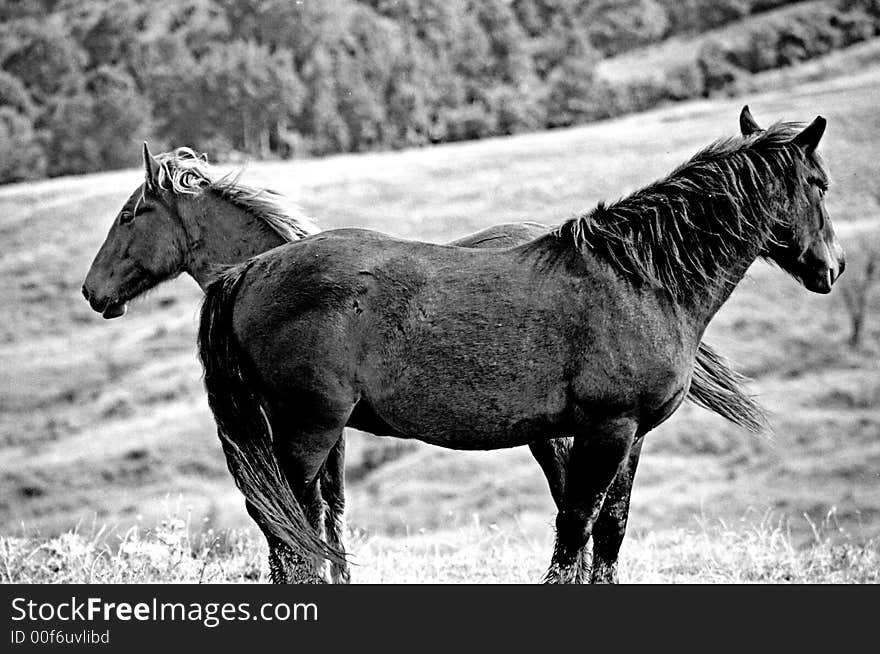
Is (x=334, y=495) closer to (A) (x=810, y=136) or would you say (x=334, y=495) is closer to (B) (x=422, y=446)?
(A) (x=810, y=136)

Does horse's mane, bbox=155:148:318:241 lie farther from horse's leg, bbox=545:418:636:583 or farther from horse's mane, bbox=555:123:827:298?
horse's leg, bbox=545:418:636:583

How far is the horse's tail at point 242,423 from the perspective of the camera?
12.9ft

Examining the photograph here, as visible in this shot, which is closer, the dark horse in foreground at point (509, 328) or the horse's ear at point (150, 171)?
the dark horse in foreground at point (509, 328)

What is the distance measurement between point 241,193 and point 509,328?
2.11m

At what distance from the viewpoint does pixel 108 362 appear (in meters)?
20.7

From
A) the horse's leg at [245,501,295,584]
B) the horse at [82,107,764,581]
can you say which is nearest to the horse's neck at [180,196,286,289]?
the horse at [82,107,764,581]

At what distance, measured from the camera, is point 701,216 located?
4.11 metres

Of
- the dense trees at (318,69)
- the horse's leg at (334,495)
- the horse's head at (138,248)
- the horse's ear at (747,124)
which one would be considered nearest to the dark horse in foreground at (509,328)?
the horse's ear at (747,124)

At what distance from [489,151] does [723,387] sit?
21752 mm

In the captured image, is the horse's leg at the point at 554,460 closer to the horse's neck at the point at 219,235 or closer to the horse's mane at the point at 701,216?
the horse's mane at the point at 701,216

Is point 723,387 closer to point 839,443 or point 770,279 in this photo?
point 839,443

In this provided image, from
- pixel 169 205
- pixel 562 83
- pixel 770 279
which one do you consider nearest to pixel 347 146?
pixel 562 83

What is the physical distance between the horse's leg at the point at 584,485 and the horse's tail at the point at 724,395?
1.27m

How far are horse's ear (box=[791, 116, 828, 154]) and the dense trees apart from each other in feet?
74.8
